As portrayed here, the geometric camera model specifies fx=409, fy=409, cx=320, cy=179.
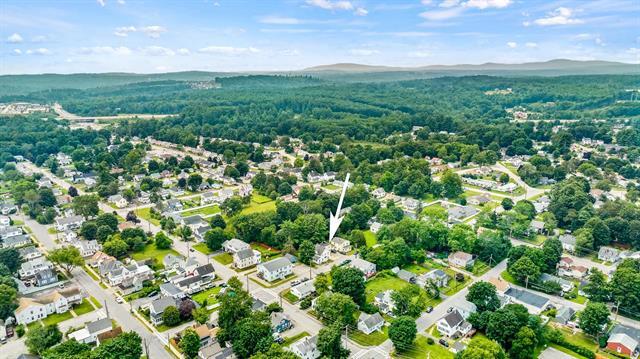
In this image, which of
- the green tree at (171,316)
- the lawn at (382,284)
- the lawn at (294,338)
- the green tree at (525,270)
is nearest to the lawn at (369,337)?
the lawn at (294,338)

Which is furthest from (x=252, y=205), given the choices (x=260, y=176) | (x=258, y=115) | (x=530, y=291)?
(x=258, y=115)

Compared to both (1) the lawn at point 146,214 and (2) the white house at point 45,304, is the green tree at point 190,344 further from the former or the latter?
(1) the lawn at point 146,214

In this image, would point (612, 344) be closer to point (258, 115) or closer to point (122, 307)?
point (122, 307)

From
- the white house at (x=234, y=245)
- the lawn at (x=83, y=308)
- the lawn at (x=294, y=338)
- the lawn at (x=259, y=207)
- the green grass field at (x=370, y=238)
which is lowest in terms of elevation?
the green grass field at (x=370, y=238)

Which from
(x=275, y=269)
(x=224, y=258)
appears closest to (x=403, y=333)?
(x=275, y=269)

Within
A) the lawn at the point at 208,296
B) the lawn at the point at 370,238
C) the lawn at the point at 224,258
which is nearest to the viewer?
the lawn at the point at 208,296

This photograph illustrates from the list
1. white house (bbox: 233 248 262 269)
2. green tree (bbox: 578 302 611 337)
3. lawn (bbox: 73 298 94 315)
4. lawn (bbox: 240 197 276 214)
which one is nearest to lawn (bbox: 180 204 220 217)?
lawn (bbox: 240 197 276 214)

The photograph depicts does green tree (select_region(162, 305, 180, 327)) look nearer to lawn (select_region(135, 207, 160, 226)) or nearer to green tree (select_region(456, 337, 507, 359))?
green tree (select_region(456, 337, 507, 359))
